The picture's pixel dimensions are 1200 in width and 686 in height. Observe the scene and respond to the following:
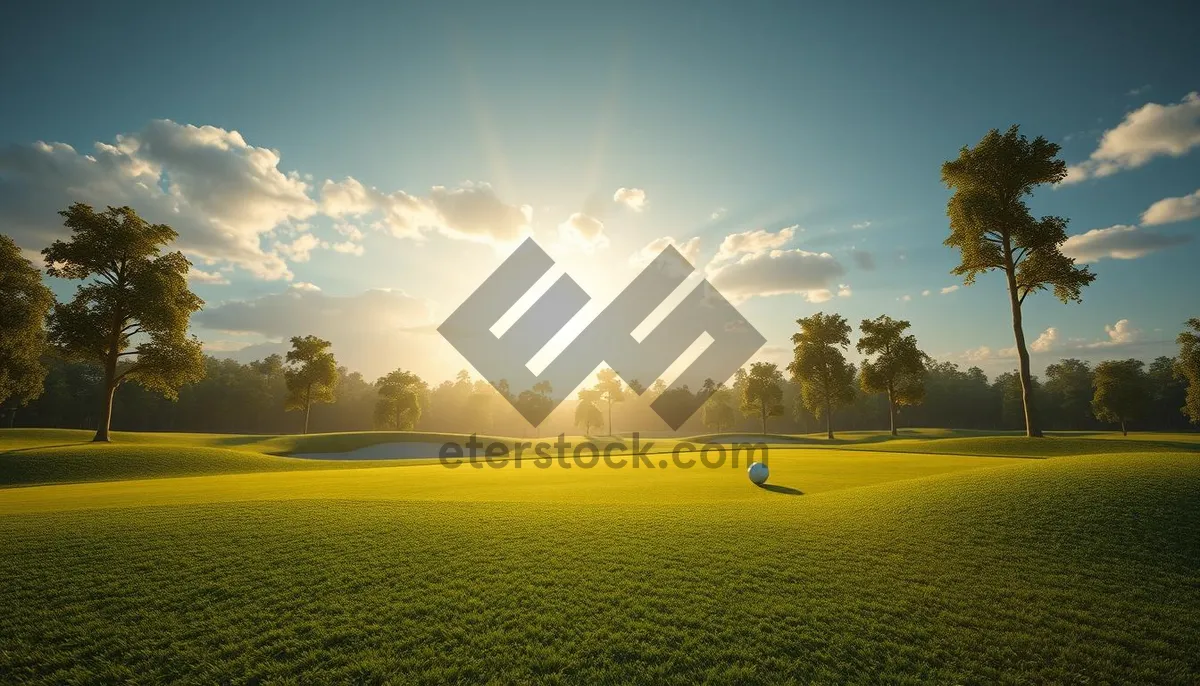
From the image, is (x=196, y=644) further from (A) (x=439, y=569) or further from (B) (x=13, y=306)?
(B) (x=13, y=306)

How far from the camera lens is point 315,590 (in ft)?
19.4

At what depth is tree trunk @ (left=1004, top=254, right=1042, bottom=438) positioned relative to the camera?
1024 inches

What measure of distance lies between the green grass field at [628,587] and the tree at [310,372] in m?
45.4

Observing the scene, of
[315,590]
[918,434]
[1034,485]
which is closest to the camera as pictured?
[315,590]

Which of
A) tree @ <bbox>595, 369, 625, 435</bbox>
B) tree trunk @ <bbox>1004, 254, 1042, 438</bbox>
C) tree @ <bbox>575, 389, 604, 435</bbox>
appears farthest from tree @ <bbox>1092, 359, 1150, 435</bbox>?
tree @ <bbox>575, 389, 604, 435</bbox>

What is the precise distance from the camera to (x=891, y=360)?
160 feet

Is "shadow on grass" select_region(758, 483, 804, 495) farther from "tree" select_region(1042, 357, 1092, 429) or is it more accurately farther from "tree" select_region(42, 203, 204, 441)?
"tree" select_region(1042, 357, 1092, 429)

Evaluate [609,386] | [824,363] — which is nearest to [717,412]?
[609,386]

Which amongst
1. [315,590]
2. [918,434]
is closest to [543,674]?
[315,590]

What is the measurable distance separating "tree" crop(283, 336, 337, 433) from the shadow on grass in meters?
52.9

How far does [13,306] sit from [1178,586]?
156 ft

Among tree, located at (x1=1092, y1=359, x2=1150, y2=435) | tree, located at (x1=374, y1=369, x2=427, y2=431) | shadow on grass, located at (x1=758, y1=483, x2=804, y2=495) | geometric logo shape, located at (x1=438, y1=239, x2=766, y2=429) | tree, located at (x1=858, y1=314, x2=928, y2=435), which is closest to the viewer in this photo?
shadow on grass, located at (x1=758, y1=483, x2=804, y2=495)

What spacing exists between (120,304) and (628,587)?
36.7m

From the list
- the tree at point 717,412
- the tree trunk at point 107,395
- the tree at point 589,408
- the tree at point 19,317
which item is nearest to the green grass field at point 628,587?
the tree trunk at point 107,395
